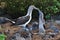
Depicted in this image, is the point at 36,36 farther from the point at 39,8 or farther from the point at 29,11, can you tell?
the point at 39,8

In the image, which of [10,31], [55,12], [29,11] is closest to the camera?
[10,31]

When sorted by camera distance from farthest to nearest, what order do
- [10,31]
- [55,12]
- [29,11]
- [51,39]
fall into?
[55,12]
[29,11]
[10,31]
[51,39]

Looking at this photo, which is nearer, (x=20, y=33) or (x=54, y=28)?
(x=20, y=33)

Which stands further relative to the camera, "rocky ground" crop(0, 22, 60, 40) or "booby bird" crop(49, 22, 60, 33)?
"booby bird" crop(49, 22, 60, 33)

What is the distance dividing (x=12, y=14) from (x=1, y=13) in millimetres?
529

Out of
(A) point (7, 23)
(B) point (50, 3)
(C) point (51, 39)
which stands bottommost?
(C) point (51, 39)

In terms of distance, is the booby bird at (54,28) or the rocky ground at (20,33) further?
the booby bird at (54,28)

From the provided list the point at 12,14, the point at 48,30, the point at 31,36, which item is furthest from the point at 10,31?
the point at 12,14

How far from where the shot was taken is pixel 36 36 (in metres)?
6.98

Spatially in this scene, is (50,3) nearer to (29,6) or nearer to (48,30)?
(29,6)

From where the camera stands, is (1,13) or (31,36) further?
(1,13)

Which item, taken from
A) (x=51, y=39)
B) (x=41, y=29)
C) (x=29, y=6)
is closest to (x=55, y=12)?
(x=29, y=6)

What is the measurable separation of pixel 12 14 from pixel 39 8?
3.53ft

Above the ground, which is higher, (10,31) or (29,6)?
(29,6)
